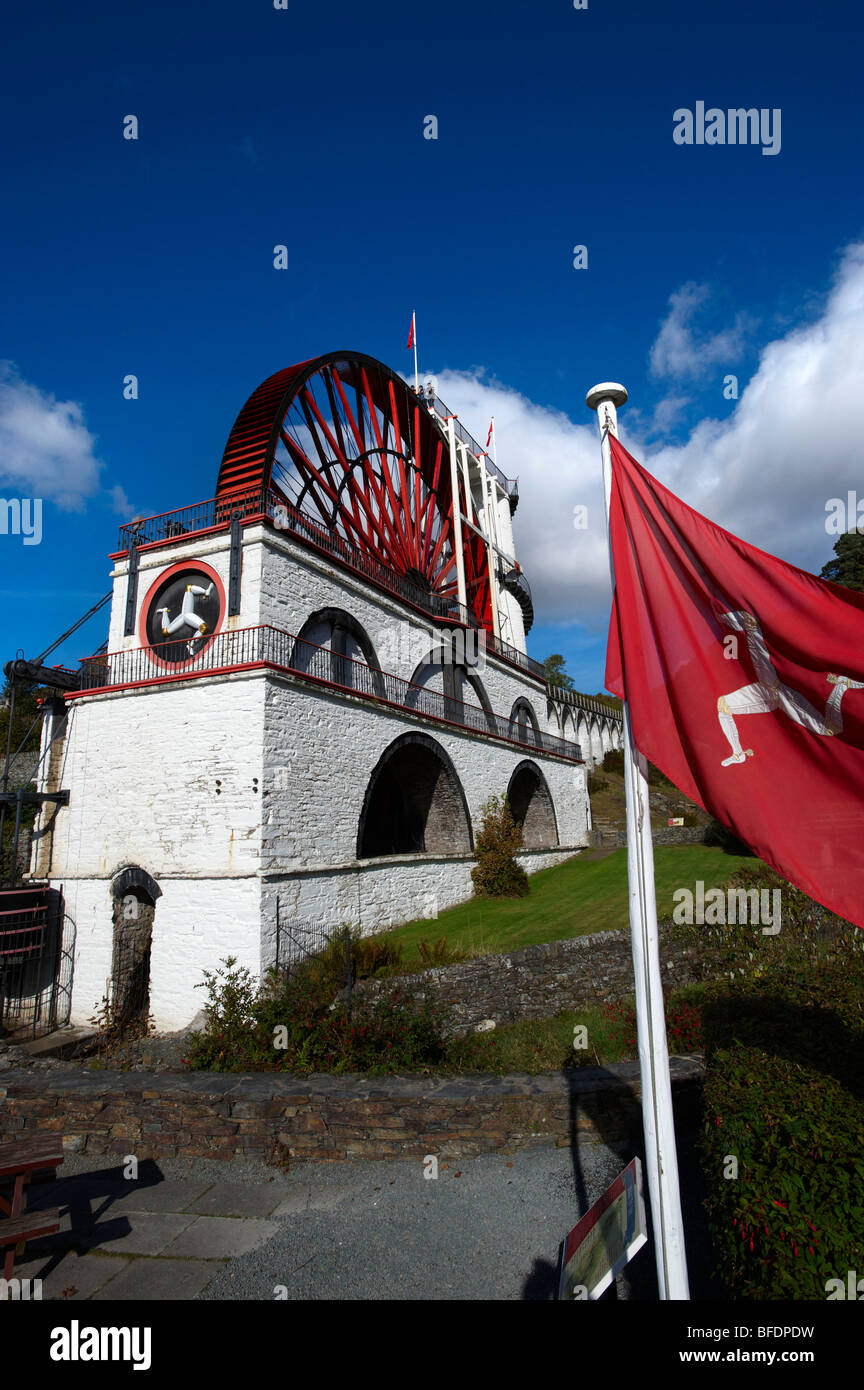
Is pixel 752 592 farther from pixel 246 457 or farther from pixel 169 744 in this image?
pixel 246 457

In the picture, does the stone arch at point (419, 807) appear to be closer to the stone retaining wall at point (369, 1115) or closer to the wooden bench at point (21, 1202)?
the stone retaining wall at point (369, 1115)

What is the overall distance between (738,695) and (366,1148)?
5.07 meters

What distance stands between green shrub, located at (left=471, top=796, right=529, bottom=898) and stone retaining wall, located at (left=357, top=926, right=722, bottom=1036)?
24.4 ft

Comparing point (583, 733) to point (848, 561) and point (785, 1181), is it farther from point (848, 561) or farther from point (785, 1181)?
point (785, 1181)

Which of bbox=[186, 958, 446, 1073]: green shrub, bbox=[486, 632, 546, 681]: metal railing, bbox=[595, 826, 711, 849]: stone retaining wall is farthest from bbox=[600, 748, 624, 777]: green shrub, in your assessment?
bbox=[186, 958, 446, 1073]: green shrub

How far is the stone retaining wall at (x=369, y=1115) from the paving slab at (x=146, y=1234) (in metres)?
0.87

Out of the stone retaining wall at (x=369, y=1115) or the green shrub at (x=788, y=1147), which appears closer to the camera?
the green shrub at (x=788, y=1147)

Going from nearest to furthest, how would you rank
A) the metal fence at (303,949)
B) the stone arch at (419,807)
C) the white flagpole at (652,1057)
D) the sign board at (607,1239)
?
the white flagpole at (652,1057) < the sign board at (607,1239) < the metal fence at (303,949) < the stone arch at (419,807)

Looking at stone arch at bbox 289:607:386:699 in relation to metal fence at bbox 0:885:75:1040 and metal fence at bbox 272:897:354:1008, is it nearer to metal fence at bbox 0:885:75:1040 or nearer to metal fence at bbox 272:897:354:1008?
metal fence at bbox 272:897:354:1008

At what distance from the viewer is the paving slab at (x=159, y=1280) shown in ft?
13.4

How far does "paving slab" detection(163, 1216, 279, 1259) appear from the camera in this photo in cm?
458

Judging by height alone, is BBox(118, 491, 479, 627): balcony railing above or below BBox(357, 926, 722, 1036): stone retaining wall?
above

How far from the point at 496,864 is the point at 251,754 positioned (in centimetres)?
886

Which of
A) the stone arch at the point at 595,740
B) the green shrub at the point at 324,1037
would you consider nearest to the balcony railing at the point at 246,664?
the green shrub at the point at 324,1037
